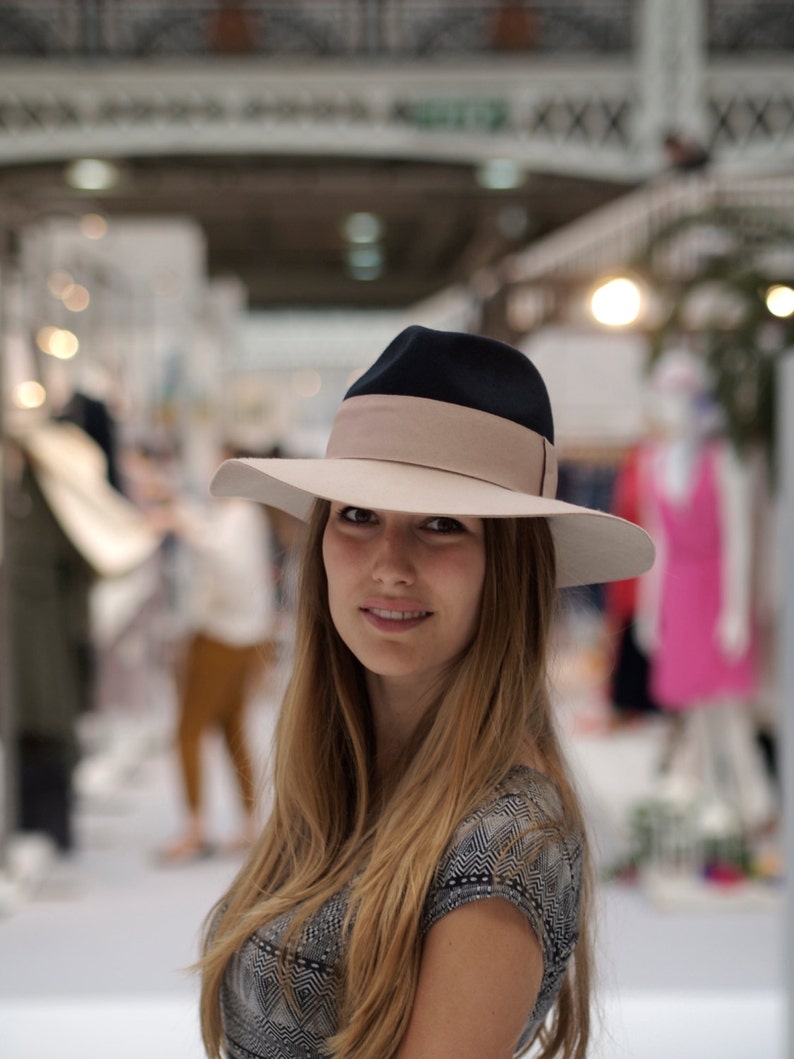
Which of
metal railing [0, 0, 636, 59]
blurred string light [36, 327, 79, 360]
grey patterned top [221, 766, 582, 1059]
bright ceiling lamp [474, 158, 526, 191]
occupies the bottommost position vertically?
grey patterned top [221, 766, 582, 1059]

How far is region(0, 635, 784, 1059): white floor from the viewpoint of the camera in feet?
9.92

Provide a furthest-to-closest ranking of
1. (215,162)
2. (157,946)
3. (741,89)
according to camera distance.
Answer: (215,162) < (741,89) < (157,946)

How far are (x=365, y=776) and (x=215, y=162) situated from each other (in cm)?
1492

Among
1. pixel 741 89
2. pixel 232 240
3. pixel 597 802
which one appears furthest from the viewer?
pixel 232 240

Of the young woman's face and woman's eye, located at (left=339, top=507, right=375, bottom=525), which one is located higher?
woman's eye, located at (left=339, top=507, right=375, bottom=525)

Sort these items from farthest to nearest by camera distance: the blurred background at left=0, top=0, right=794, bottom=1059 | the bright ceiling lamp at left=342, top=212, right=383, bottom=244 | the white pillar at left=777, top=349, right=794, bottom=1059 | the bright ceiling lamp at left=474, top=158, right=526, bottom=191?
the bright ceiling lamp at left=342, top=212, right=383, bottom=244 → the bright ceiling lamp at left=474, top=158, right=526, bottom=191 → the blurred background at left=0, top=0, right=794, bottom=1059 → the white pillar at left=777, top=349, right=794, bottom=1059

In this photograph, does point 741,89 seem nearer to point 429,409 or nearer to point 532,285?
point 532,285

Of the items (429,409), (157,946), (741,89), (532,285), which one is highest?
(741,89)

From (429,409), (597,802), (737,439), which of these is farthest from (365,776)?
(597,802)

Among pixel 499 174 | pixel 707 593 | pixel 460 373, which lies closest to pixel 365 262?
pixel 499 174

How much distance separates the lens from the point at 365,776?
3.99 feet

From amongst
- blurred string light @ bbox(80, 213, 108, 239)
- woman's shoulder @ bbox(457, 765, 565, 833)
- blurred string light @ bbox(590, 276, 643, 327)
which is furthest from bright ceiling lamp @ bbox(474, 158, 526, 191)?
woman's shoulder @ bbox(457, 765, 565, 833)

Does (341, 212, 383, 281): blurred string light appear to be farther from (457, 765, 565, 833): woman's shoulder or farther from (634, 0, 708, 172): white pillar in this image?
(457, 765, 565, 833): woman's shoulder

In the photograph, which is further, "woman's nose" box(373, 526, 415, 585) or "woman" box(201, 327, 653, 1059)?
"woman's nose" box(373, 526, 415, 585)
